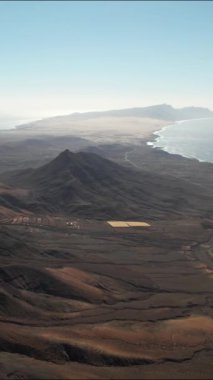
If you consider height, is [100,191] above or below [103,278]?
above

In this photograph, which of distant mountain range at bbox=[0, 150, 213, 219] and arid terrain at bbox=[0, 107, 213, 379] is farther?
distant mountain range at bbox=[0, 150, 213, 219]

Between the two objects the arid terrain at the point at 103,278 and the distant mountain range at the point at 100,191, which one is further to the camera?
the distant mountain range at the point at 100,191

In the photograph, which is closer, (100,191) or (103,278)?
(103,278)

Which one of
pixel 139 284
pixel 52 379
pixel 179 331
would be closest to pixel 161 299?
pixel 139 284

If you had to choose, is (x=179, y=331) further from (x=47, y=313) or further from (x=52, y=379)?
(x=52, y=379)
